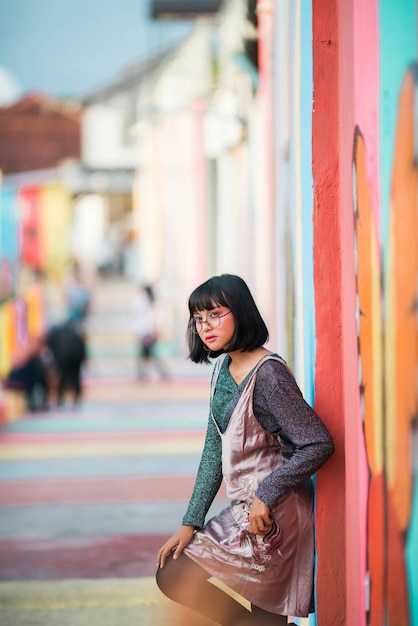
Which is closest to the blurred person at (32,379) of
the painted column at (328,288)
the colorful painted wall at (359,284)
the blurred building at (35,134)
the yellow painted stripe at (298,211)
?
the colorful painted wall at (359,284)

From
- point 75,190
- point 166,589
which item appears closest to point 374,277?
point 166,589

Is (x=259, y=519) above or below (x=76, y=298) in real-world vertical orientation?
above

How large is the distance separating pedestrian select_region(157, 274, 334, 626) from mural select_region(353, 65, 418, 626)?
0.90 ft

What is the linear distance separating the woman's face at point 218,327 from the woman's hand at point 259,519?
53 centimetres

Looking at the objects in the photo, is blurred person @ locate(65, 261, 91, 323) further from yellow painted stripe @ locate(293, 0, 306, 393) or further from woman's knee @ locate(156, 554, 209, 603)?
woman's knee @ locate(156, 554, 209, 603)

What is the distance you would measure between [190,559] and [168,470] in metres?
5.62

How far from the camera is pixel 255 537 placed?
3.30 m

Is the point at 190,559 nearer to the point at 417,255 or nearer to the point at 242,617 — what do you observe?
the point at 242,617

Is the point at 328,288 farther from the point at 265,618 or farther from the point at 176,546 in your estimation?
the point at 265,618

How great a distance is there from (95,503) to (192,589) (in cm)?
432

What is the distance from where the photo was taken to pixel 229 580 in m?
3.33

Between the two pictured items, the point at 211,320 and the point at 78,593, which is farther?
the point at 78,593

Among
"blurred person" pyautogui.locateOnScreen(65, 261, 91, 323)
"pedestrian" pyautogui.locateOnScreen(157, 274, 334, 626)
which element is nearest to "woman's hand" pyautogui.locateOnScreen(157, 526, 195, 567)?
"pedestrian" pyautogui.locateOnScreen(157, 274, 334, 626)

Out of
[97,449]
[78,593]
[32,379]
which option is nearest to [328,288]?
[78,593]
